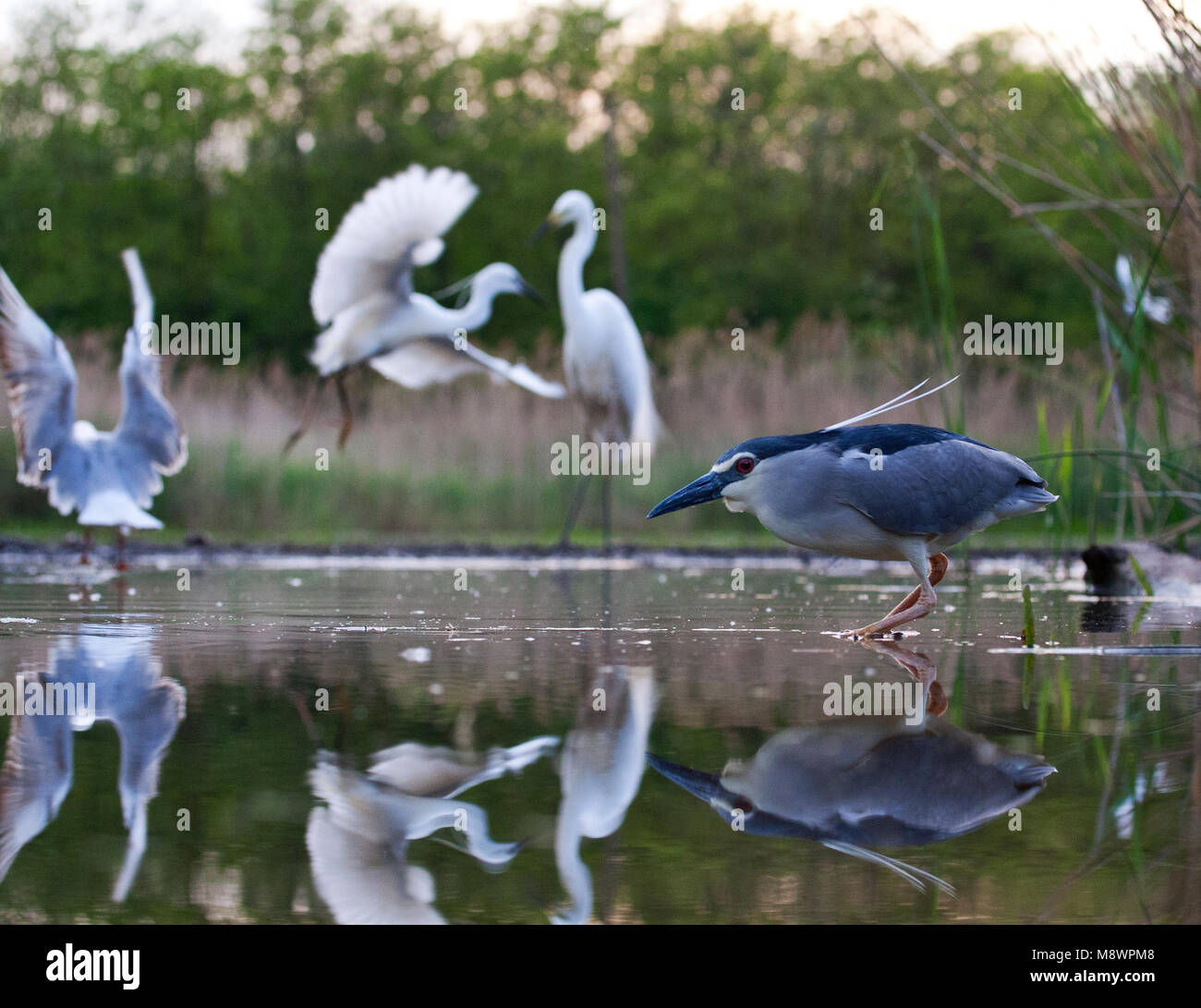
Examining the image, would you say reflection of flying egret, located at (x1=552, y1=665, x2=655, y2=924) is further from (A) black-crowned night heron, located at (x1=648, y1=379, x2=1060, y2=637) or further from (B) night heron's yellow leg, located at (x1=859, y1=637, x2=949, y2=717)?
(A) black-crowned night heron, located at (x1=648, y1=379, x2=1060, y2=637)

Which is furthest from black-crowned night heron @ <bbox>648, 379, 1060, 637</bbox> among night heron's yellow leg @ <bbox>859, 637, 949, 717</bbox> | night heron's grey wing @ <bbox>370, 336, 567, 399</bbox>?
night heron's grey wing @ <bbox>370, 336, 567, 399</bbox>

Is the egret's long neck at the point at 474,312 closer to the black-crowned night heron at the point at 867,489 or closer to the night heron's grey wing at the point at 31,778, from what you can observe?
the black-crowned night heron at the point at 867,489

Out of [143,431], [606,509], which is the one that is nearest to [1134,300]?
[606,509]

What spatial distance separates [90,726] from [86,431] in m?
8.20

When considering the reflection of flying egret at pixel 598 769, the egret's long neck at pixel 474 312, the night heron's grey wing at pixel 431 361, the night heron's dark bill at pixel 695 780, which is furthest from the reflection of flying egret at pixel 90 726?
the night heron's grey wing at pixel 431 361

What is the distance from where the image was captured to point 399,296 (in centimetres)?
1355

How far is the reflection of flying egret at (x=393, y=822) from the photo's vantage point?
255cm

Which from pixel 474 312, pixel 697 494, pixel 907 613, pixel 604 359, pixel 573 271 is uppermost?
pixel 573 271

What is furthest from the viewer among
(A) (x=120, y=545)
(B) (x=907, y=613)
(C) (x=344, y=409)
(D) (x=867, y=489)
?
(C) (x=344, y=409)

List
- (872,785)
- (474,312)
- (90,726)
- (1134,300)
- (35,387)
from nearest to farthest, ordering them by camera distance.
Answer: (872,785) → (90,726) → (1134,300) → (35,387) → (474,312)

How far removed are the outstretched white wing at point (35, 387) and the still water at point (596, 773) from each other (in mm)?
4539

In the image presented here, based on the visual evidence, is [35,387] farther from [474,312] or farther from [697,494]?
[697,494]

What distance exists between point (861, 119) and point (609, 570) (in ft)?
90.1
